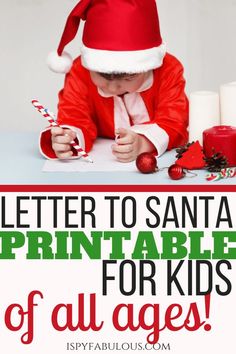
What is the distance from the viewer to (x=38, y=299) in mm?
1732

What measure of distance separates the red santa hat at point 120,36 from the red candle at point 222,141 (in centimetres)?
16

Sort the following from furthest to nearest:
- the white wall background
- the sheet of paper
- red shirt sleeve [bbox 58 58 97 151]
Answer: the white wall background, red shirt sleeve [bbox 58 58 97 151], the sheet of paper

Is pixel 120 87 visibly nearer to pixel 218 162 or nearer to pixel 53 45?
pixel 218 162

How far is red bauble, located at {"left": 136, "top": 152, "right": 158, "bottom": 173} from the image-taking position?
176cm

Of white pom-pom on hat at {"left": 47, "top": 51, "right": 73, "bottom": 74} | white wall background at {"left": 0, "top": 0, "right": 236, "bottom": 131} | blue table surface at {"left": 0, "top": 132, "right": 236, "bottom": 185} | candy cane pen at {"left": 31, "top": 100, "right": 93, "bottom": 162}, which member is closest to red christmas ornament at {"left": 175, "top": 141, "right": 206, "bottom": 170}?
blue table surface at {"left": 0, "top": 132, "right": 236, "bottom": 185}

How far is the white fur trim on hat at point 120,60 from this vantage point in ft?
5.96

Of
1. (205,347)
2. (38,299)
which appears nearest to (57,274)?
→ (38,299)

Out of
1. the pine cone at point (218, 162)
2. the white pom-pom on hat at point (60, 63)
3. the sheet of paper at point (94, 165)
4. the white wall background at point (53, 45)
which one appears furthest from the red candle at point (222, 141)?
the white wall background at point (53, 45)

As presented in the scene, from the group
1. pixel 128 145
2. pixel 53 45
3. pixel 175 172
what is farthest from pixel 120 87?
pixel 53 45

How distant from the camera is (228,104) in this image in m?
1.86

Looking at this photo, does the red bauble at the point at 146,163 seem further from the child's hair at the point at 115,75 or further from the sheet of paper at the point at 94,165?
the child's hair at the point at 115,75

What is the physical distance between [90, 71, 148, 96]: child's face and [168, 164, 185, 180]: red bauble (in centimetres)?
20

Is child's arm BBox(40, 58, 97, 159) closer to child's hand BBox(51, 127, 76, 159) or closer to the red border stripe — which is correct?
child's hand BBox(51, 127, 76, 159)

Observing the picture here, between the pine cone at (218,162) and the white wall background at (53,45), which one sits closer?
the pine cone at (218,162)
